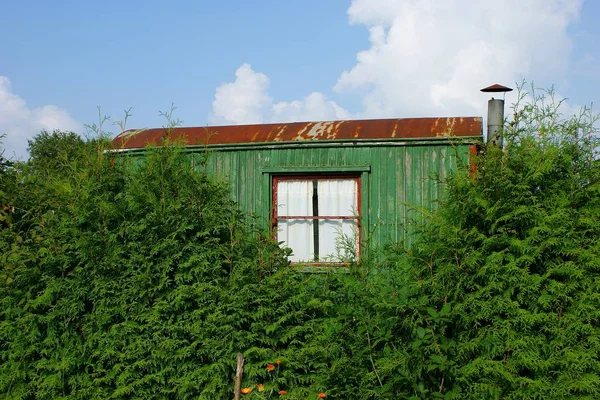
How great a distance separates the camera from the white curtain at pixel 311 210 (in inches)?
364

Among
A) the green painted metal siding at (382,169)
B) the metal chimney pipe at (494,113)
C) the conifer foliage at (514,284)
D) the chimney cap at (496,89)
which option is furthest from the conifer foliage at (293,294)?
the chimney cap at (496,89)

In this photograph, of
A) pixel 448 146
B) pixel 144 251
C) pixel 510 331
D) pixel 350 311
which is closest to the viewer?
pixel 510 331

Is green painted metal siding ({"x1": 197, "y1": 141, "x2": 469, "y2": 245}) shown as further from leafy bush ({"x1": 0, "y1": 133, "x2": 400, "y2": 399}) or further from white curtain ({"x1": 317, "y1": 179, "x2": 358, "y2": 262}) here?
leafy bush ({"x1": 0, "y1": 133, "x2": 400, "y2": 399})

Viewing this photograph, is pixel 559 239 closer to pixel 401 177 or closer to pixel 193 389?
pixel 193 389

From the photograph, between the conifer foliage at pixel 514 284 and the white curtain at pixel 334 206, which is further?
the white curtain at pixel 334 206

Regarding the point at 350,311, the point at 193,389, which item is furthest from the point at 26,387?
the point at 350,311

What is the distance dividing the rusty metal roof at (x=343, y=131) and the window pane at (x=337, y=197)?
0.70 m

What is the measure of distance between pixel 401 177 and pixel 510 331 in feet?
14.2

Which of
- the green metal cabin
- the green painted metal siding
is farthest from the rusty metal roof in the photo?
the green painted metal siding

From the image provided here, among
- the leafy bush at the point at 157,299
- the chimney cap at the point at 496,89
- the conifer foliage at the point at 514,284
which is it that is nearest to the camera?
the conifer foliage at the point at 514,284

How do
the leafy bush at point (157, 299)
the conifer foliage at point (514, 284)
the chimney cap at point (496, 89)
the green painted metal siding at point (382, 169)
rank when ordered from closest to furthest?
the conifer foliage at point (514, 284)
the leafy bush at point (157, 299)
the green painted metal siding at point (382, 169)
the chimney cap at point (496, 89)

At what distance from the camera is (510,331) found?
16.3 feet

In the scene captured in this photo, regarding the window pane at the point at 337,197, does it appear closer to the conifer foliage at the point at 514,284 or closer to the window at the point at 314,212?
the window at the point at 314,212

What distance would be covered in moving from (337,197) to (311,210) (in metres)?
0.44
